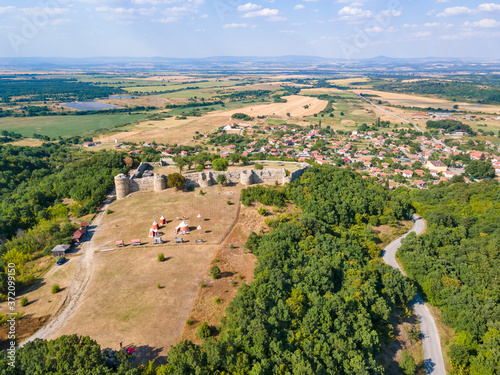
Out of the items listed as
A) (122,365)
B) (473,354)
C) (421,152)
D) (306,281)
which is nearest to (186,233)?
(306,281)

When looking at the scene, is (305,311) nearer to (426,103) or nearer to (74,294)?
(74,294)

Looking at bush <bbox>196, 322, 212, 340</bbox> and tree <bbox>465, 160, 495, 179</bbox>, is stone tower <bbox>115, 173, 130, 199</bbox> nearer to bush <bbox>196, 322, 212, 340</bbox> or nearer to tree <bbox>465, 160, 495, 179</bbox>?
bush <bbox>196, 322, 212, 340</bbox>

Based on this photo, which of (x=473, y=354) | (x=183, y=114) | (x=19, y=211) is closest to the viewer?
(x=473, y=354)

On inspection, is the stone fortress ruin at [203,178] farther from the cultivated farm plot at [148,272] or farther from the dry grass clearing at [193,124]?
the dry grass clearing at [193,124]

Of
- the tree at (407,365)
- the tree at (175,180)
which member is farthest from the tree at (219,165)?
the tree at (407,365)

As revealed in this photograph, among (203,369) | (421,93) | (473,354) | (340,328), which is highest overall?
(421,93)

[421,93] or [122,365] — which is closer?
[122,365]

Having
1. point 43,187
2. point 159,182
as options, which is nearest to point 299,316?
point 159,182

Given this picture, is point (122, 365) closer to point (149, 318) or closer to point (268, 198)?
point (149, 318)
